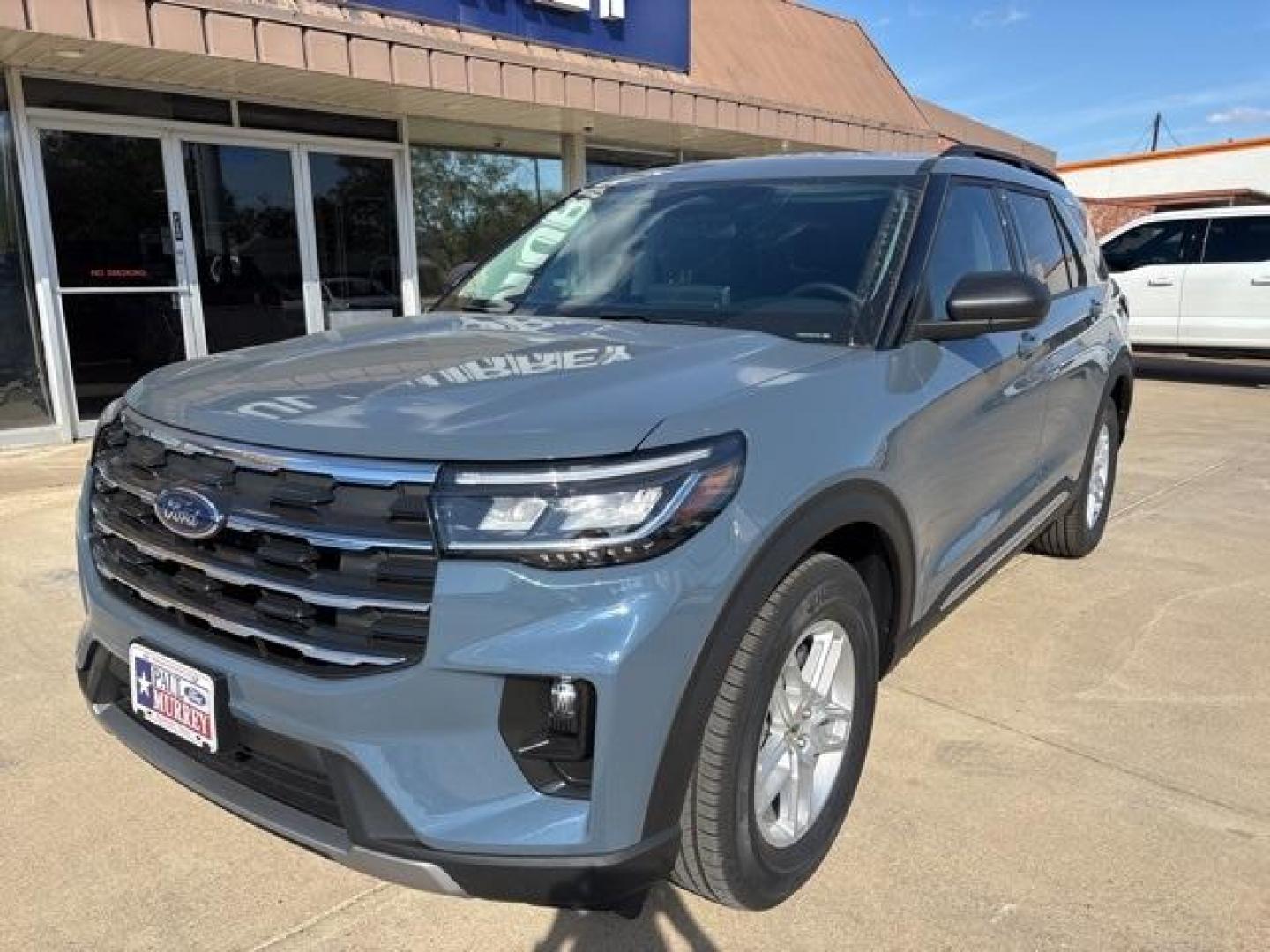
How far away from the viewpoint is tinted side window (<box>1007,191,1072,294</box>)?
12.8ft

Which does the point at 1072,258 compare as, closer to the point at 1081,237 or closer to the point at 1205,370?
the point at 1081,237

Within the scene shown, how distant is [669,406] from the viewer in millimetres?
2008

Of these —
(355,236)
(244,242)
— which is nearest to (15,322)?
(244,242)

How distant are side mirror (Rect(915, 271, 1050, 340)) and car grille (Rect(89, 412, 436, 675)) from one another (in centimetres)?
160

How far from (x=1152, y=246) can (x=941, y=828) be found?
11989 millimetres

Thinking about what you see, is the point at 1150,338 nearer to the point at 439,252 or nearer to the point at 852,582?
the point at 439,252

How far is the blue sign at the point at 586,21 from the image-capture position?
892cm

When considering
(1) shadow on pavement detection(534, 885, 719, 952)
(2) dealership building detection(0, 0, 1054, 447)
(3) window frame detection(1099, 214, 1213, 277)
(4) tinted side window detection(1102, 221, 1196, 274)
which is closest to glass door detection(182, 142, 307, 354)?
(2) dealership building detection(0, 0, 1054, 447)

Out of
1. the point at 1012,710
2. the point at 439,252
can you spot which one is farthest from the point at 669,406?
the point at 439,252

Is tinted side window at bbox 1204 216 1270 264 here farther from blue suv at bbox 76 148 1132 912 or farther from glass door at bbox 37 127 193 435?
glass door at bbox 37 127 193 435

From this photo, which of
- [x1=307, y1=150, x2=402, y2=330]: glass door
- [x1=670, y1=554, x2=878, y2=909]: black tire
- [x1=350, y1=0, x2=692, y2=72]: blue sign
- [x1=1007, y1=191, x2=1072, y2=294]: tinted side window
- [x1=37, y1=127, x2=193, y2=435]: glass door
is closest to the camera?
[x1=670, y1=554, x2=878, y2=909]: black tire

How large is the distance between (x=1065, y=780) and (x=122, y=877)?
2.58 m

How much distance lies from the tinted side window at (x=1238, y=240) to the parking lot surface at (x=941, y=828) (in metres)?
9.06

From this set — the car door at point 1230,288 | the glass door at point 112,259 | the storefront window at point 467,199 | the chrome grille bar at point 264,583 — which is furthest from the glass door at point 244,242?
the car door at point 1230,288
